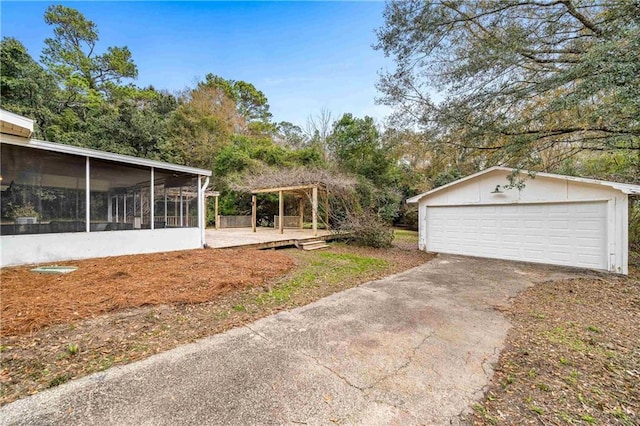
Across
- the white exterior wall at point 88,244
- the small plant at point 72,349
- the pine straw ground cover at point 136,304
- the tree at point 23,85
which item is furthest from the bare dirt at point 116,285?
the tree at point 23,85

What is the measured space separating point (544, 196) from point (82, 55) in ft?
105

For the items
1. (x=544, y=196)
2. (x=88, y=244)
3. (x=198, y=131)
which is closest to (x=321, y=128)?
(x=198, y=131)

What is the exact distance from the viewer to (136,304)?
377cm

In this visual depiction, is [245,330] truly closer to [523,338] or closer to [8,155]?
[523,338]

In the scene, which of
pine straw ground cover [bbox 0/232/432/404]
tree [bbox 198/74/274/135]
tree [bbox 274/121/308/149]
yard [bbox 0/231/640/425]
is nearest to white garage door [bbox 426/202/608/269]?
yard [bbox 0/231/640/425]

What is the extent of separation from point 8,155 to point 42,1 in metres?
23.5

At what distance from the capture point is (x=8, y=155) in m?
5.53

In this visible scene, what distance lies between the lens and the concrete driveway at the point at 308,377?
1.87 metres

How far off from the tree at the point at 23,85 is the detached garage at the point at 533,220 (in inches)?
779

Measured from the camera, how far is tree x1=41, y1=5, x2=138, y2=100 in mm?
19609

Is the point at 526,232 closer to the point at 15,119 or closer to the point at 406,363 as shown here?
the point at 406,363

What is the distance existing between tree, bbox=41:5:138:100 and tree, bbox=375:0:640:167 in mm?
22271

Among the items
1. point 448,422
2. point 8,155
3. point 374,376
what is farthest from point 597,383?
point 8,155

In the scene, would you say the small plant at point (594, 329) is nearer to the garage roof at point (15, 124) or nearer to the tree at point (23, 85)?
the garage roof at point (15, 124)
